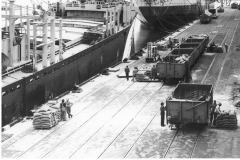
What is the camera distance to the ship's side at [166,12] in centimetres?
7519

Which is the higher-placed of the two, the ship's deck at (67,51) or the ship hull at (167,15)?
the ship hull at (167,15)

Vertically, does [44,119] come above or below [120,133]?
above

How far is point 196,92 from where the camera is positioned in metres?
27.5

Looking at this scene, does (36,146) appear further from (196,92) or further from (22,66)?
(22,66)

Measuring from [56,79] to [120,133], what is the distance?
35.5ft

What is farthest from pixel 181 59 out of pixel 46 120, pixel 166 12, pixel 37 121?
pixel 166 12

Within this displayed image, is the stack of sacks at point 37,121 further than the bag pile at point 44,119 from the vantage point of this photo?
Yes

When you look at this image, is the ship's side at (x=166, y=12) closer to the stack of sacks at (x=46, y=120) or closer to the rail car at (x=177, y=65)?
the rail car at (x=177, y=65)

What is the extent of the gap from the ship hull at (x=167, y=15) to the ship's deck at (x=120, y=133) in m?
41.3

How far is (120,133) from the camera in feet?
77.9

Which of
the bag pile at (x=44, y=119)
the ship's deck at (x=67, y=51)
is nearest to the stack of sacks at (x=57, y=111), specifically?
the bag pile at (x=44, y=119)

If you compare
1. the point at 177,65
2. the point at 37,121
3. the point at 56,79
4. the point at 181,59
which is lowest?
the point at 37,121

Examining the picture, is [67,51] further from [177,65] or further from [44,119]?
[44,119]

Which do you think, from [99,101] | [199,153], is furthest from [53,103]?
[199,153]
